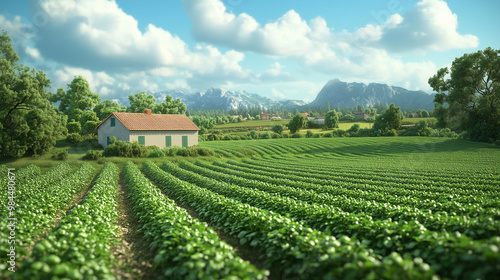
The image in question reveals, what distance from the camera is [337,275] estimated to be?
164 inches

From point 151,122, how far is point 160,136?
3140 mm

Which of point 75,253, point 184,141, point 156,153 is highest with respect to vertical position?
point 184,141

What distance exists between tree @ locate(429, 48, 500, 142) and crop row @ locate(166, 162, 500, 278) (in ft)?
180

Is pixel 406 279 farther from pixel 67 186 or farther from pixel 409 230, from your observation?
pixel 67 186

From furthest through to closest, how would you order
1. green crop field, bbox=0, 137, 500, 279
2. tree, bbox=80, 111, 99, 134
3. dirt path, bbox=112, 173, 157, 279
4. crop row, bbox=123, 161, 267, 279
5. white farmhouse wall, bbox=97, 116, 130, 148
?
tree, bbox=80, 111, 99, 134 < white farmhouse wall, bbox=97, 116, 130, 148 < dirt path, bbox=112, 173, 157, 279 < crop row, bbox=123, 161, 267, 279 < green crop field, bbox=0, 137, 500, 279

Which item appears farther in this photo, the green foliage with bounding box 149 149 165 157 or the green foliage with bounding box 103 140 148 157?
the green foliage with bounding box 149 149 165 157

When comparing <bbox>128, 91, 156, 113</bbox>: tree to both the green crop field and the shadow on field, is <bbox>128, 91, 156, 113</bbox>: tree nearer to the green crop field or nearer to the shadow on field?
the shadow on field

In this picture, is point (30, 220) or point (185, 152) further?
point (185, 152)

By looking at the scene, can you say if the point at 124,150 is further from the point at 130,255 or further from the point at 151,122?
the point at 130,255

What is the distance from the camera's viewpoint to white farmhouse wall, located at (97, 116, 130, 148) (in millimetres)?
39500

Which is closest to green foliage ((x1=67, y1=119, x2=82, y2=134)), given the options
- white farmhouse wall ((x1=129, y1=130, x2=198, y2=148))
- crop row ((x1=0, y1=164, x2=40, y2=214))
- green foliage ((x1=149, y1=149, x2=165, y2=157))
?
white farmhouse wall ((x1=129, y1=130, x2=198, y2=148))

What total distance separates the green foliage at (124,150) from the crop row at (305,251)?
94.2 ft

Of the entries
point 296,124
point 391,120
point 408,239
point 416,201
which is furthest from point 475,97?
point 408,239

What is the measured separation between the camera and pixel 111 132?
4188cm
